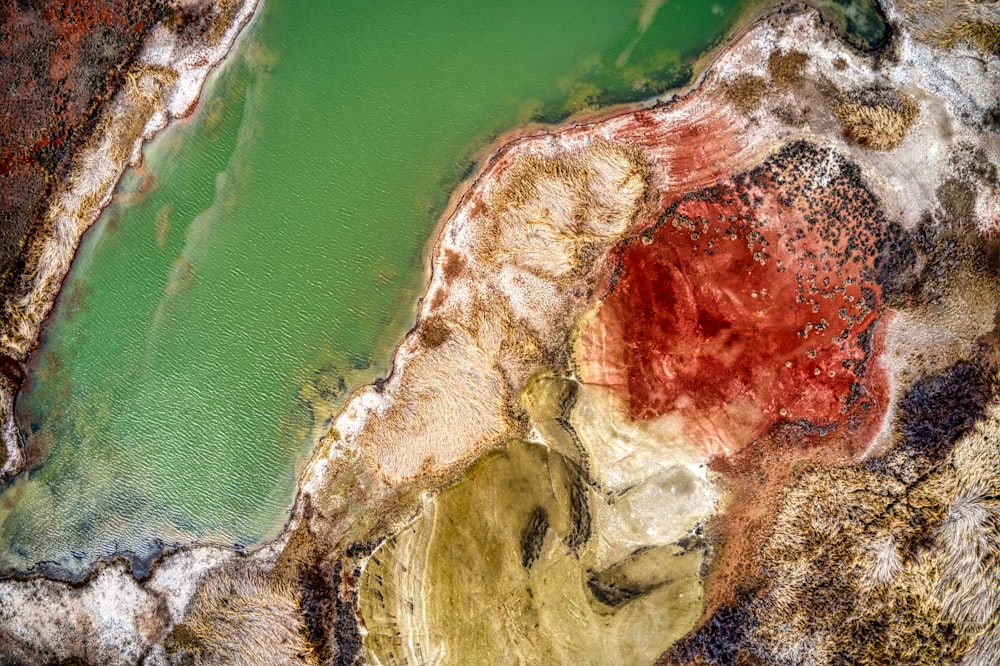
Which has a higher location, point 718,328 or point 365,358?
point 365,358

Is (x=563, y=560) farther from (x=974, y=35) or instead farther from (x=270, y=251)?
(x=974, y=35)

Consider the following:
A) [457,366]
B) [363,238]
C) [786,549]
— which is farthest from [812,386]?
[363,238]

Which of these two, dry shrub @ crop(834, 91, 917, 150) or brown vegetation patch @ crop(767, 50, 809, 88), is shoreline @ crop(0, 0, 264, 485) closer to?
brown vegetation patch @ crop(767, 50, 809, 88)

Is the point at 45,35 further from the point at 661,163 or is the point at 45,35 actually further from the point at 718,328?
the point at 718,328

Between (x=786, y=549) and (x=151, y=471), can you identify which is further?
(x=151, y=471)

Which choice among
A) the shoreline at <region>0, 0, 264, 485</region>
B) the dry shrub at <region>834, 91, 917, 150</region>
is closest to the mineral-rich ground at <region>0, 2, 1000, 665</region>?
the dry shrub at <region>834, 91, 917, 150</region>

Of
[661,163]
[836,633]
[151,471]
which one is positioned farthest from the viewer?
[151,471]

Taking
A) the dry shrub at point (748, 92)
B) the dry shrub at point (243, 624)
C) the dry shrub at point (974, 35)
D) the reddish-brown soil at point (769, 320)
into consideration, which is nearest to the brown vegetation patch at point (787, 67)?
the dry shrub at point (748, 92)
